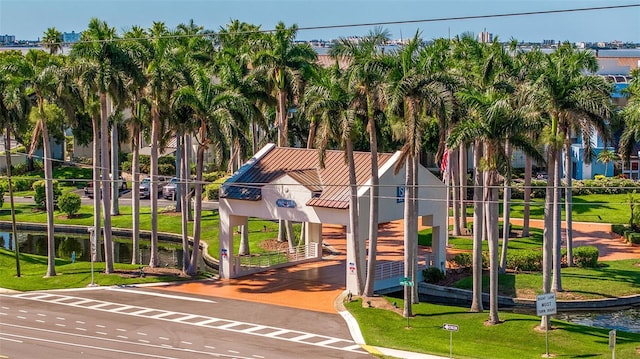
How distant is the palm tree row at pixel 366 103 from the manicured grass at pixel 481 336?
1.32 metres

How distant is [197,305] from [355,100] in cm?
1362

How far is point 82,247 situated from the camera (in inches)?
3216

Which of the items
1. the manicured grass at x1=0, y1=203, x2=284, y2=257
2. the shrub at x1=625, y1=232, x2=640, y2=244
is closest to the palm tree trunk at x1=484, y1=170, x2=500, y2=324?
the manicured grass at x1=0, y1=203, x2=284, y2=257

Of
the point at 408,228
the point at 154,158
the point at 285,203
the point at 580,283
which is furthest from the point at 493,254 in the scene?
the point at 154,158

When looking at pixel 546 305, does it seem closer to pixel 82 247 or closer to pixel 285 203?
pixel 285 203

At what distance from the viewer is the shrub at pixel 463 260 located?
64.2m

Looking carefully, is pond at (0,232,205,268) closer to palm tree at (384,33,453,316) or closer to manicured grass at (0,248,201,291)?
manicured grass at (0,248,201,291)

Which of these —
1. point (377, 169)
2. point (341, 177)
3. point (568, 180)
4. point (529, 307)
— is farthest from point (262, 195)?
point (568, 180)

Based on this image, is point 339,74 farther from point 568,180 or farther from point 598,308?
point 568,180

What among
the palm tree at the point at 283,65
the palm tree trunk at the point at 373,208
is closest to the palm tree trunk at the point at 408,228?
the palm tree trunk at the point at 373,208

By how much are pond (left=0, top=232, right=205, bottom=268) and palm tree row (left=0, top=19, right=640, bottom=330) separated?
648 centimetres

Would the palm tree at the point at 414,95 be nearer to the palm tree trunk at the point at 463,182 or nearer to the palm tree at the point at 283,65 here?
the palm tree at the point at 283,65

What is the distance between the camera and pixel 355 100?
5284cm

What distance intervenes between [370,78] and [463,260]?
17.3 m
